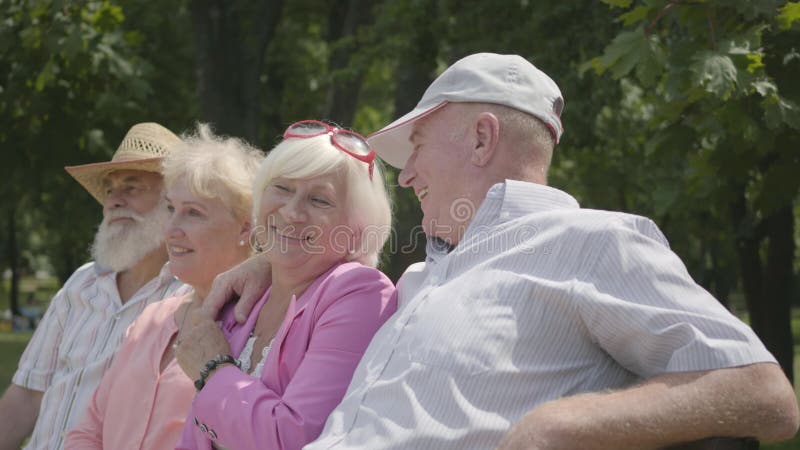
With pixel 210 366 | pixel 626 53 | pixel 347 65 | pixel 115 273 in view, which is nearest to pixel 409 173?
pixel 210 366

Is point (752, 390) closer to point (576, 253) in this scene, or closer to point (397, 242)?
point (576, 253)

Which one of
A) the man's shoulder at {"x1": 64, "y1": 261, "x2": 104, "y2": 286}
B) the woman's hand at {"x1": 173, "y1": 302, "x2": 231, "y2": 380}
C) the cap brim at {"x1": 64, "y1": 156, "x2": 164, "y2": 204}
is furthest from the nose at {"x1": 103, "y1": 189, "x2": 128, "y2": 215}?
the woman's hand at {"x1": 173, "y1": 302, "x2": 231, "y2": 380}

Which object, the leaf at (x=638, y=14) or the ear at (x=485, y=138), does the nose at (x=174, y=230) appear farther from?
the leaf at (x=638, y=14)

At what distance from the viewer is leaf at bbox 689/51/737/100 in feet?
15.0

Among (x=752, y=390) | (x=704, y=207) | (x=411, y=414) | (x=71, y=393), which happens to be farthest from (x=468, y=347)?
(x=704, y=207)

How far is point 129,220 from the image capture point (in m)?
4.56

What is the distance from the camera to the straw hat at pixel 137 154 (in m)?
4.52

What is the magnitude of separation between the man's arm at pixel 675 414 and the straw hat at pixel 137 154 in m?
2.82

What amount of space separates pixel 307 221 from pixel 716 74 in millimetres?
2395

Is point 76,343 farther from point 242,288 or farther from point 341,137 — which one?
point 341,137

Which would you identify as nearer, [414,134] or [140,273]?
[414,134]

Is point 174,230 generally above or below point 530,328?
below

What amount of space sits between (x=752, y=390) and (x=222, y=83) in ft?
33.4

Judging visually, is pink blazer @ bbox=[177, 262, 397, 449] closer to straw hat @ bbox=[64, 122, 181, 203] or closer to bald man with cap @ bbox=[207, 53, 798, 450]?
bald man with cap @ bbox=[207, 53, 798, 450]
